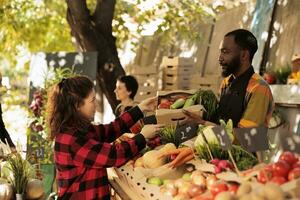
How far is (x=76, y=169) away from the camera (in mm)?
3668

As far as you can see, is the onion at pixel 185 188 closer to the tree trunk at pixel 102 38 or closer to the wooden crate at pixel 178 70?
the tree trunk at pixel 102 38

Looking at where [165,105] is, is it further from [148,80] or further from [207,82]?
[148,80]

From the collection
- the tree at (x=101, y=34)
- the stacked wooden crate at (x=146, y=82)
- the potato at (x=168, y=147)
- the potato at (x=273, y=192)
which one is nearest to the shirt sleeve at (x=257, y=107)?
the potato at (x=168, y=147)

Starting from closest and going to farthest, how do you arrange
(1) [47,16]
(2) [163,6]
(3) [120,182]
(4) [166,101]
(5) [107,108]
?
1. (3) [120,182]
2. (4) [166,101]
3. (2) [163,6]
4. (5) [107,108]
5. (1) [47,16]

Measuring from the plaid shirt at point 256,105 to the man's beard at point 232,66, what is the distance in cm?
18

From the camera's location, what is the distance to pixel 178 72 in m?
7.97

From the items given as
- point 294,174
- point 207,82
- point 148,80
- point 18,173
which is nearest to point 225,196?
point 294,174

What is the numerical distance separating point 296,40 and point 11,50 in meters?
Answer: 6.16

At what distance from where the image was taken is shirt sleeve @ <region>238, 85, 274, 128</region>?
12.7ft

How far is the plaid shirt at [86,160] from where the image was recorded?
3547 millimetres

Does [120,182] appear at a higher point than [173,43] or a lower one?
lower

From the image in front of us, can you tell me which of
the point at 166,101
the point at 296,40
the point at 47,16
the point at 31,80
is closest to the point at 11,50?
the point at 47,16

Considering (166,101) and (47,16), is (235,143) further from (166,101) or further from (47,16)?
(47,16)

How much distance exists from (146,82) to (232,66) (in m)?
4.41
